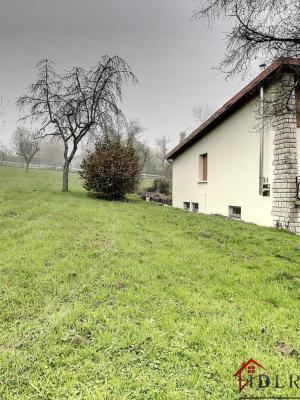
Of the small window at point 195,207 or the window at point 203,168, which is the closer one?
the window at point 203,168

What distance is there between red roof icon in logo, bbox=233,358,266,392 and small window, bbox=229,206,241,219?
26.9 feet

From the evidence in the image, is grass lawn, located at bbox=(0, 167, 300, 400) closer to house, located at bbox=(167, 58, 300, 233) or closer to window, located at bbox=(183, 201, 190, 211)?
house, located at bbox=(167, 58, 300, 233)

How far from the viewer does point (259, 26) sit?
484 centimetres

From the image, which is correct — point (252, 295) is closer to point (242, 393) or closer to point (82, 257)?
point (242, 393)

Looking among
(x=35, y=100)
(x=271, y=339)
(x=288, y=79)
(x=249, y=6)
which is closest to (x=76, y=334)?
(x=271, y=339)

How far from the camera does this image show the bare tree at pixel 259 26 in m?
4.65

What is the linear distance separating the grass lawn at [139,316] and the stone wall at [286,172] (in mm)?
2353

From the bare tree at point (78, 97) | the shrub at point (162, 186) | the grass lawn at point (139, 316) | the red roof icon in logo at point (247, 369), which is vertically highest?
the bare tree at point (78, 97)

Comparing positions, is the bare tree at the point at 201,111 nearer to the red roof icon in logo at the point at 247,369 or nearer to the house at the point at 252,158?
the house at the point at 252,158

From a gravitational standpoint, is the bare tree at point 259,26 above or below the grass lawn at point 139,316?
above

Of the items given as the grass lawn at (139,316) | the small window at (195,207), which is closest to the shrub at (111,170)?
the small window at (195,207)

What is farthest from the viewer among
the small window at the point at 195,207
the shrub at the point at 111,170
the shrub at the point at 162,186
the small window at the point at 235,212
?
the shrub at the point at 162,186

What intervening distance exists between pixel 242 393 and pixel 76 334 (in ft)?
4.26

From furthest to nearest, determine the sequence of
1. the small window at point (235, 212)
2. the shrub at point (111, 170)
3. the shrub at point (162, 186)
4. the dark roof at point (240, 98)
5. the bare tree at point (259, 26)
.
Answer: the shrub at point (162, 186)
the shrub at point (111, 170)
the small window at point (235, 212)
the dark roof at point (240, 98)
the bare tree at point (259, 26)
